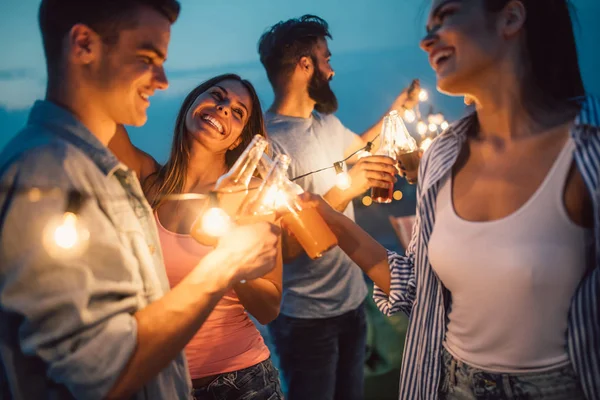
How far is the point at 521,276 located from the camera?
42.6 inches

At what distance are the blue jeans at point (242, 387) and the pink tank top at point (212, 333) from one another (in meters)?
0.02

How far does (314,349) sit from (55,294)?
1765mm

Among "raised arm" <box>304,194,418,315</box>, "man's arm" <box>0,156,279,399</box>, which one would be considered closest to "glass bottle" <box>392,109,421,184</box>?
"raised arm" <box>304,194,418,315</box>

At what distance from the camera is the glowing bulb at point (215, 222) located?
1.08 metres

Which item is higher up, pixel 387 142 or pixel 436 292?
pixel 387 142

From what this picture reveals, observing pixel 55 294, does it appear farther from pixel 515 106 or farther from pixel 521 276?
pixel 515 106

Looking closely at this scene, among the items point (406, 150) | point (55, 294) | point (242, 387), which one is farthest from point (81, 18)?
point (406, 150)

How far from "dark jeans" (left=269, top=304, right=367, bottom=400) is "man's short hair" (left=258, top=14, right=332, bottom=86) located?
153 centimetres

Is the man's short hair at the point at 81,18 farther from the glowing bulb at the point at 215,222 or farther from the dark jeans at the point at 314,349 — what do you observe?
the dark jeans at the point at 314,349

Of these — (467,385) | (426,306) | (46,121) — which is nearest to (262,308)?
(426,306)

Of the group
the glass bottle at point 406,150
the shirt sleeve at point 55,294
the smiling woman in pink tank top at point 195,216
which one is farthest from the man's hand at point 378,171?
the shirt sleeve at point 55,294

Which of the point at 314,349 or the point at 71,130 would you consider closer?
the point at 71,130

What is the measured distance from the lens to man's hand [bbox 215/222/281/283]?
1005 millimetres

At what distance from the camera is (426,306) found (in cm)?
136
